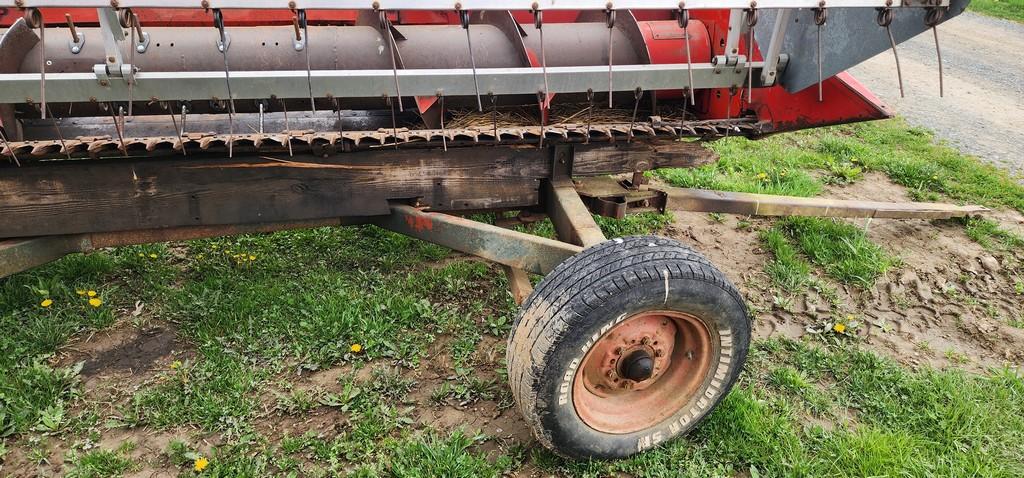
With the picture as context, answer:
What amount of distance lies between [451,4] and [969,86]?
27.6ft

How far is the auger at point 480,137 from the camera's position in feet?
7.99

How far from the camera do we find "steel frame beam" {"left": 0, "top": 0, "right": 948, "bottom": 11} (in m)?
2.06

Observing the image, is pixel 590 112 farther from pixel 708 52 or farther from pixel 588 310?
pixel 588 310

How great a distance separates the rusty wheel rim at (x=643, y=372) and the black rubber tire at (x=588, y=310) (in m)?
0.08

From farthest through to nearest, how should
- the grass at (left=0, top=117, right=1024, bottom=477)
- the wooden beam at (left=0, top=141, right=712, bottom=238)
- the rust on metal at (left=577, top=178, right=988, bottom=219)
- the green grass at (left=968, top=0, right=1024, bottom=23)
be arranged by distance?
the green grass at (left=968, top=0, right=1024, bottom=23) < the rust on metal at (left=577, top=178, right=988, bottom=219) < the grass at (left=0, top=117, right=1024, bottom=477) < the wooden beam at (left=0, top=141, right=712, bottom=238)

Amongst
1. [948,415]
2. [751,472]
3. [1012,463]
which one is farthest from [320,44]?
[1012,463]

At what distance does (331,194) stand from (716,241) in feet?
8.87


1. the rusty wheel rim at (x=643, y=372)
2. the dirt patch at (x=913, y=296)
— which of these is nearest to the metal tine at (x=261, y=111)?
the rusty wheel rim at (x=643, y=372)

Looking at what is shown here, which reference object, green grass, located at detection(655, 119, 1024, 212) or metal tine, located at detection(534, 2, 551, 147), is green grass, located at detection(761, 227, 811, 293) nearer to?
green grass, located at detection(655, 119, 1024, 212)

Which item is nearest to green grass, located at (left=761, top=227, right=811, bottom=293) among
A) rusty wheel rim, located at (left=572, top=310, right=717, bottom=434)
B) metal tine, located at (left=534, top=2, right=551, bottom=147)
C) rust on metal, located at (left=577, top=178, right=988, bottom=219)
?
rust on metal, located at (left=577, top=178, right=988, bottom=219)

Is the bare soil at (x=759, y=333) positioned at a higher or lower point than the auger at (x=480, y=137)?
lower

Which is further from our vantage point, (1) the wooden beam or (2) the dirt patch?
(2) the dirt patch

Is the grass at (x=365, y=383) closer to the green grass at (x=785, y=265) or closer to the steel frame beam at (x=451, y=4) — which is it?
the green grass at (x=785, y=265)

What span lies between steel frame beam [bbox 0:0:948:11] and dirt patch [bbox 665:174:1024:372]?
1.84 meters
